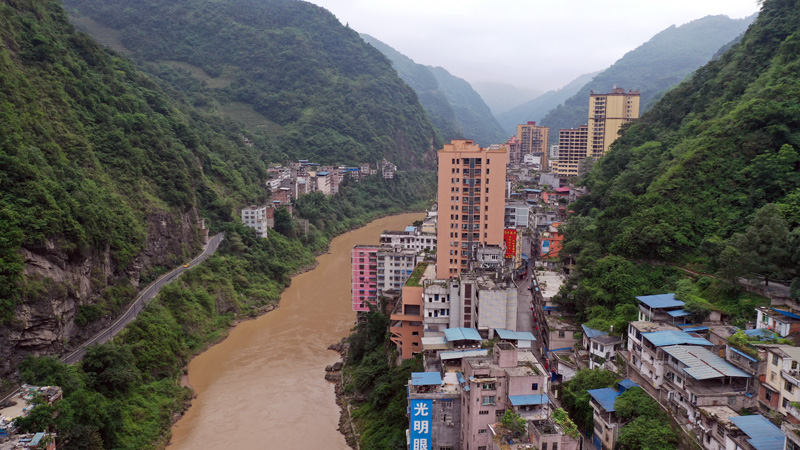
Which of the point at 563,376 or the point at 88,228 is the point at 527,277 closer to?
the point at 563,376

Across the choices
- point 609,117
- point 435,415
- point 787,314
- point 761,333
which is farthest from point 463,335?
point 609,117

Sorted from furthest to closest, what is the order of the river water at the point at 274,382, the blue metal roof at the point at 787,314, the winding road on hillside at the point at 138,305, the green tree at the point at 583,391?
the winding road on hillside at the point at 138,305
the river water at the point at 274,382
the green tree at the point at 583,391
the blue metal roof at the point at 787,314

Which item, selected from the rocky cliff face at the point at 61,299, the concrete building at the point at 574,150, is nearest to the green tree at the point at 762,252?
the rocky cliff face at the point at 61,299

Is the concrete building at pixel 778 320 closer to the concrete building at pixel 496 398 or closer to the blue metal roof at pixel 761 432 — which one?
the blue metal roof at pixel 761 432

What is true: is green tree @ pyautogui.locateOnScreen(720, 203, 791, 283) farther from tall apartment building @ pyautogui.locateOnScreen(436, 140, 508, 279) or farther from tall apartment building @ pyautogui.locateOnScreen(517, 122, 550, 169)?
tall apartment building @ pyautogui.locateOnScreen(517, 122, 550, 169)

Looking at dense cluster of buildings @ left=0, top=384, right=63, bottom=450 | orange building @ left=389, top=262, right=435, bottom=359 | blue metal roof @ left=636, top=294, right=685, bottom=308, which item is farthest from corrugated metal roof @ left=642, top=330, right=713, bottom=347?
dense cluster of buildings @ left=0, top=384, right=63, bottom=450
